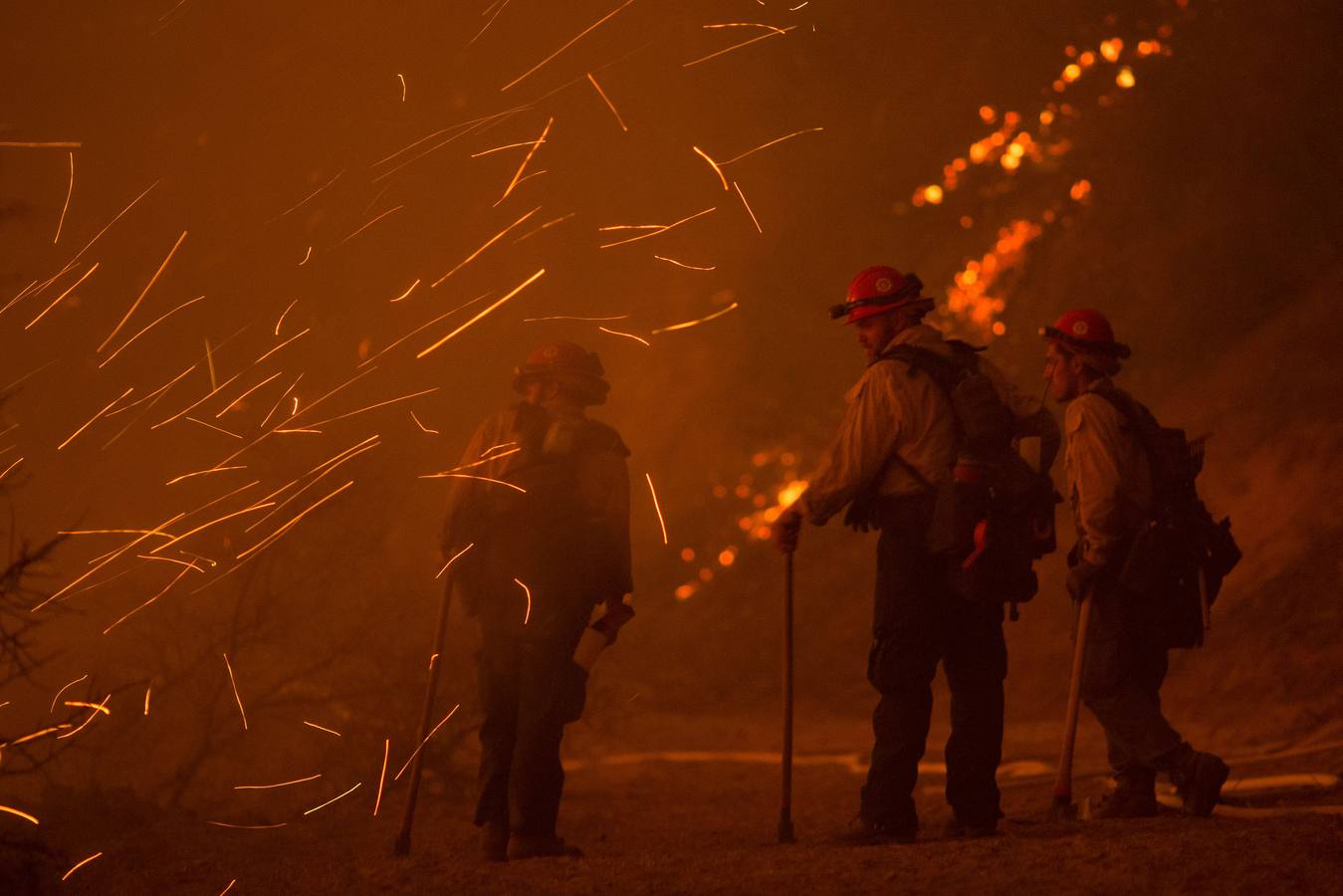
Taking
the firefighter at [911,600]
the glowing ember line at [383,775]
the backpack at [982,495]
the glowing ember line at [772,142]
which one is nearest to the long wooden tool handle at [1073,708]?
the firefighter at [911,600]

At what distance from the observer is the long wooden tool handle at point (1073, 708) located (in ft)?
19.9

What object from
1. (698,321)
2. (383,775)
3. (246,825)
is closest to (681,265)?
(698,321)

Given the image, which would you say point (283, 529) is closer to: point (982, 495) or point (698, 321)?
point (982, 495)

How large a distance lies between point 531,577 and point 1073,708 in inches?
88.5

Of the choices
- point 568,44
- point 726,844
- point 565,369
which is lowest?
point 726,844

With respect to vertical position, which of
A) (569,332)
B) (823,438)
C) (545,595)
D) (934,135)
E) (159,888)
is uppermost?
(934,135)

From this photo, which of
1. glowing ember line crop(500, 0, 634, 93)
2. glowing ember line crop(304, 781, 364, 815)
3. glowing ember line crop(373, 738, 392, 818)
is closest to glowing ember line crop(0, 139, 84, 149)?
glowing ember line crop(500, 0, 634, 93)

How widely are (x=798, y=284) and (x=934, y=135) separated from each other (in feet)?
8.10

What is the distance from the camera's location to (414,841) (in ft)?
23.5

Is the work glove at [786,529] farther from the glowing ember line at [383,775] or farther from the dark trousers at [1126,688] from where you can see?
the glowing ember line at [383,775]

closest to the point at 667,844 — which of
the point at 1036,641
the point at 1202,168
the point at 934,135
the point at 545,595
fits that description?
the point at 545,595

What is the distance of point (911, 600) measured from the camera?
5.48m

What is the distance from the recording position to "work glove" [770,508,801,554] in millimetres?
5719

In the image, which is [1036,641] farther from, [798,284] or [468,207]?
[468,207]
